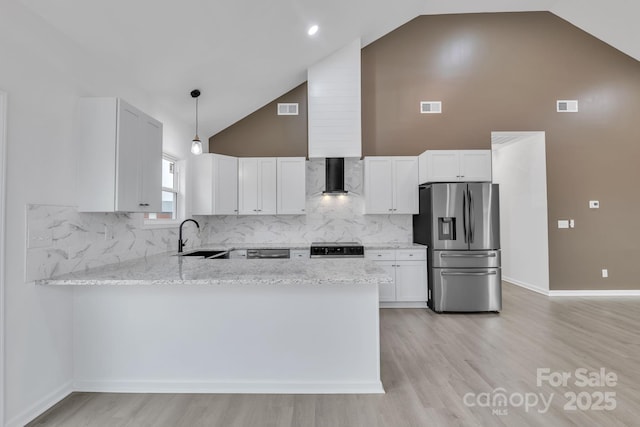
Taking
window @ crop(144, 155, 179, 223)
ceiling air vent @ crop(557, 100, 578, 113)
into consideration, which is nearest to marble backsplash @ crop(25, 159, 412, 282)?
window @ crop(144, 155, 179, 223)

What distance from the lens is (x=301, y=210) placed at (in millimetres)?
5090

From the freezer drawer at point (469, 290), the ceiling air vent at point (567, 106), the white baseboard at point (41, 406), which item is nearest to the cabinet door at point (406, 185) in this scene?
the freezer drawer at point (469, 290)

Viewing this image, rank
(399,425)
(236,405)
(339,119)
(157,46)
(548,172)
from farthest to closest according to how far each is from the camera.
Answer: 1. (548,172)
2. (339,119)
3. (157,46)
4. (236,405)
5. (399,425)

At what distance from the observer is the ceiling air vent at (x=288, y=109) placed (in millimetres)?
5453

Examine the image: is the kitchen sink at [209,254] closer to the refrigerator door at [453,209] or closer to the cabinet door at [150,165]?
the cabinet door at [150,165]

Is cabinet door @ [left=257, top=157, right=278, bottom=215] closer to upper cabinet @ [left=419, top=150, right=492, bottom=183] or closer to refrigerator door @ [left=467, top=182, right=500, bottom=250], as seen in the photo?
upper cabinet @ [left=419, top=150, right=492, bottom=183]

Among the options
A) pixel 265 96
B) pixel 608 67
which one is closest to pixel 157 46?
pixel 265 96

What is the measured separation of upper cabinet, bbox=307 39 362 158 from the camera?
496cm

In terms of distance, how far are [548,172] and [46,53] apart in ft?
21.5

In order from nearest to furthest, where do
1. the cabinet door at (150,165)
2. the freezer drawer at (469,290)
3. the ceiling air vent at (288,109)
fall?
the cabinet door at (150,165)
the freezer drawer at (469,290)
the ceiling air vent at (288,109)

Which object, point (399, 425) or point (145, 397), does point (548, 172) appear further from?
point (145, 397)

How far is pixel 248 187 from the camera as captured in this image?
5.12 metres

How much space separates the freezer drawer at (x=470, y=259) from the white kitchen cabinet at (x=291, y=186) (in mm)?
2247

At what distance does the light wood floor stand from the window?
2356mm
